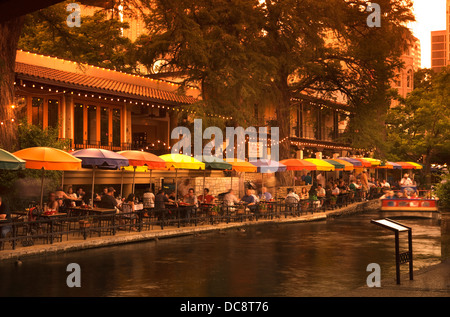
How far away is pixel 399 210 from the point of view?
28312 millimetres

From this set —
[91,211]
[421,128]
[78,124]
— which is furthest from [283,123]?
[421,128]

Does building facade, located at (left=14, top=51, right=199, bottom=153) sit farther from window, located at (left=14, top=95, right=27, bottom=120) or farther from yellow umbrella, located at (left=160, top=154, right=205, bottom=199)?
yellow umbrella, located at (left=160, top=154, right=205, bottom=199)

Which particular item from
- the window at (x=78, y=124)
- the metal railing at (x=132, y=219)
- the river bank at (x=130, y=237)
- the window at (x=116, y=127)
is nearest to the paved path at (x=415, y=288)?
the river bank at (x=130, y=237)

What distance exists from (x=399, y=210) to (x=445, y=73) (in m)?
41.9

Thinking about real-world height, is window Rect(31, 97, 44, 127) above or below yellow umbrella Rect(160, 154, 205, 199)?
above

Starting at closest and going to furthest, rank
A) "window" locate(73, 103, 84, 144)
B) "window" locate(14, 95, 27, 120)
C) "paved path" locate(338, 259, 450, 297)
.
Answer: "paved path" locate(338, 259, 450, 297) < "window" locate(14, 95, 27, 120) < "window" locate(73, 103, 84, 144)

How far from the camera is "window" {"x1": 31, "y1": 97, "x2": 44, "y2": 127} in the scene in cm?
2941

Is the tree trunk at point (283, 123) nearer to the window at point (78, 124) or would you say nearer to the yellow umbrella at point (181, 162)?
the window at point (78, 124)

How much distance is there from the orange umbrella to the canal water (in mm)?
2756

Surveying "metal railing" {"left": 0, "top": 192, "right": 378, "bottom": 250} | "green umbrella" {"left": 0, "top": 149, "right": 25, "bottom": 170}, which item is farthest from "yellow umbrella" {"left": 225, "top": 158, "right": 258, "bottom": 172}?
"green umbrella" {"left": 0, "top": 149, "right": 25, "bottom": 170}

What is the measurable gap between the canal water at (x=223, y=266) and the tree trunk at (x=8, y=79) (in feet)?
21.6
